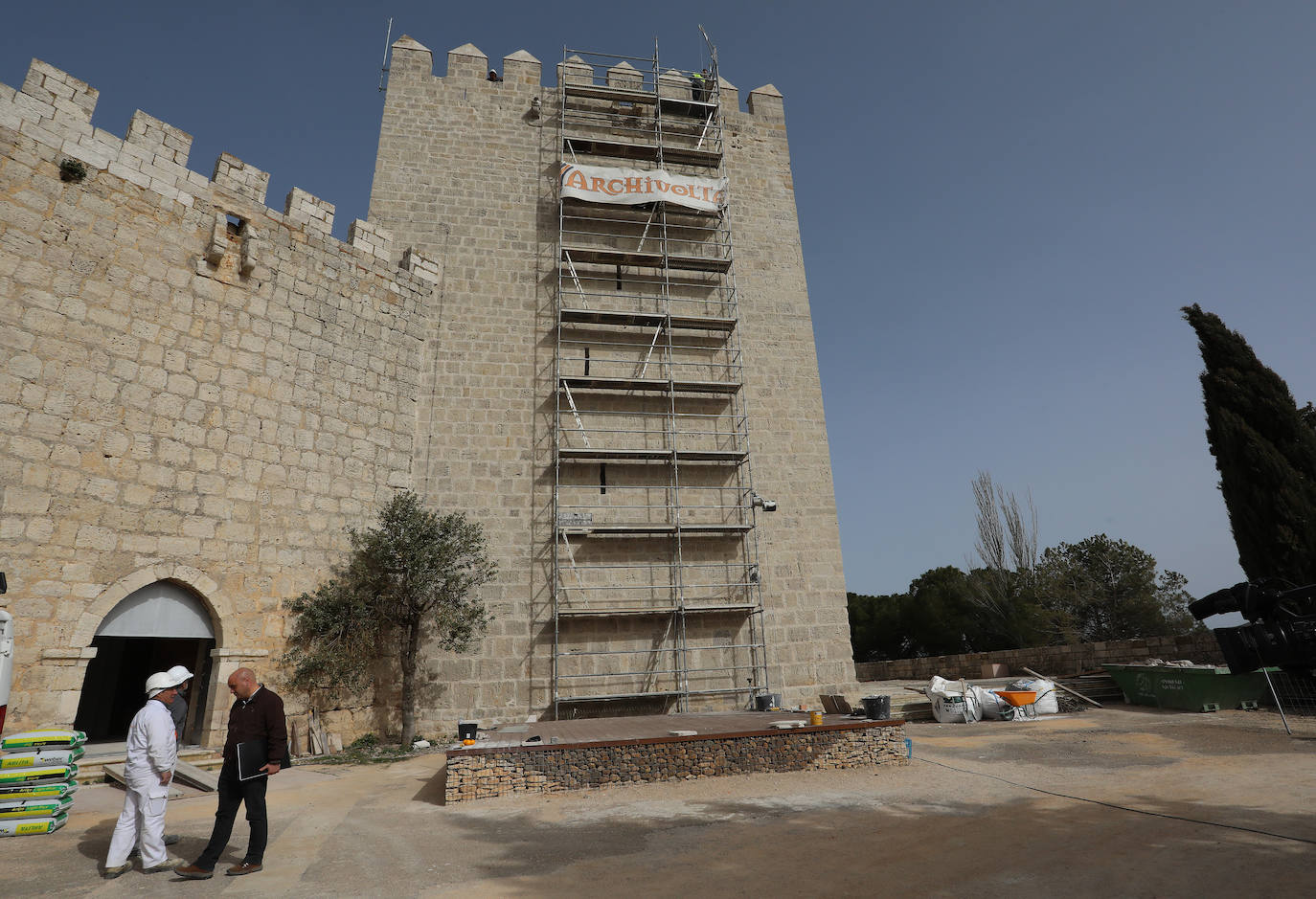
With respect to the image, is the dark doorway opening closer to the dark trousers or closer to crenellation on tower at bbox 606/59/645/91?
the dark trousers

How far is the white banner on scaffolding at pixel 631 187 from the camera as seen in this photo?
1221cm

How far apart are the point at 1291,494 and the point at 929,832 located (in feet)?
37.2

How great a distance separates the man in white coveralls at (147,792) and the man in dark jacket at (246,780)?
0.83 ft

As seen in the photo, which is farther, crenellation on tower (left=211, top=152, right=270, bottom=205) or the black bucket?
crenellation on tower (left=211, top=152, right=270, bottom=205)

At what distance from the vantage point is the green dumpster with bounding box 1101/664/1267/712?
998cm

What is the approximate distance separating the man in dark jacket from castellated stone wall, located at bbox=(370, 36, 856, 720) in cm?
590

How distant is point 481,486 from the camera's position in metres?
10.7

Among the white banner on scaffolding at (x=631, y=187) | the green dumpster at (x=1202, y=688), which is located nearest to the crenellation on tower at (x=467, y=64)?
the white banner on scaffolding at (x=631, y=187)

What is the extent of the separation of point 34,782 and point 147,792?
1623 millimetres

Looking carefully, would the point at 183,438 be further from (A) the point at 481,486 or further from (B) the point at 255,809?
(B) the point at 255,809

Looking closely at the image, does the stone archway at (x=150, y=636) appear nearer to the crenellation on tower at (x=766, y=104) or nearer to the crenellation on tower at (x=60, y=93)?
the crenellation on tower at (x=60, y=93)

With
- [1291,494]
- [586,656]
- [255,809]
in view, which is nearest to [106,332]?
[255,809]

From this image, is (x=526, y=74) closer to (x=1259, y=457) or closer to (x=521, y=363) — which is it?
(x=521, y=363)

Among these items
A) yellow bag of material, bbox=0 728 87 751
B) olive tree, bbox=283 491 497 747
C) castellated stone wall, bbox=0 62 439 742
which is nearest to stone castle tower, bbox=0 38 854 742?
castellated stone wall, bbox=0 62 439 742
